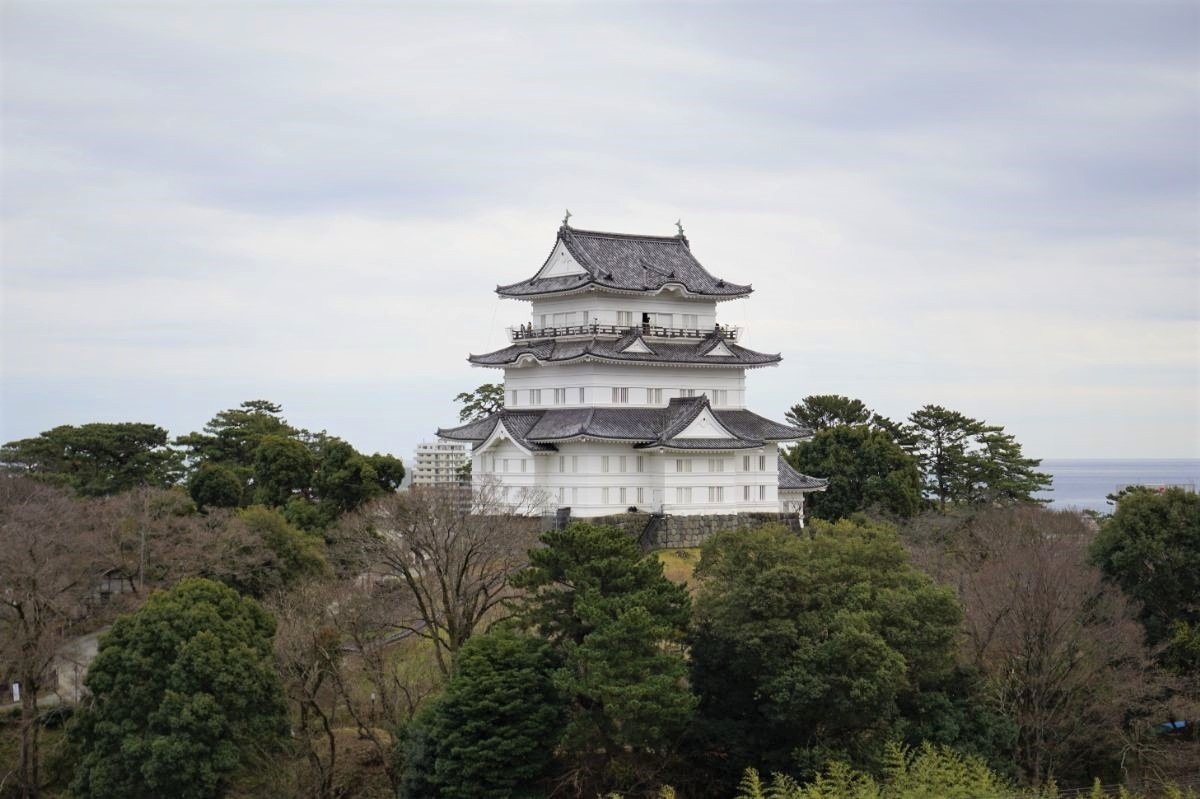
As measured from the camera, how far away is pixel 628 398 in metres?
41.3

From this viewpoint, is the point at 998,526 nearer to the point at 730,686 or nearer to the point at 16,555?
the point at 730,686

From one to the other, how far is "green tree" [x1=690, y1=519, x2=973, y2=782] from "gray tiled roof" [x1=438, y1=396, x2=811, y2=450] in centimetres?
1409

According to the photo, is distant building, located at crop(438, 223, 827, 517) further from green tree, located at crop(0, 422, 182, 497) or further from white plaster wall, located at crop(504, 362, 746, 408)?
green tree, located at crop(0, 422, 182, 497)

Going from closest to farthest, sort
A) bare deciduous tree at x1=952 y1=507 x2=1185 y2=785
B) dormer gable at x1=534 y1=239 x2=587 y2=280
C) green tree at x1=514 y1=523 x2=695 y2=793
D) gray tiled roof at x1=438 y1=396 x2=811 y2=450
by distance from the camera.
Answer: green tree at x1=514 y1=523 x2=695 y2=793 < bare deciduous tree at x1=952 y1=507 x2=1185 y2=785 < gray tiled roof at x1=438 y1=396 x2=811 y2=450 < dormer gable at x1=534 y1=239 x2=587 y2=280

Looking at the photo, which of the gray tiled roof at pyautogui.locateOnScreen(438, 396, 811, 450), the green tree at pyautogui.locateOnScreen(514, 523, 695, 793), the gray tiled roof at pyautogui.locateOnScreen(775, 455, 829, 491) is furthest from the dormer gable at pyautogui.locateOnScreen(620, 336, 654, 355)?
the green tree at pyautogui.locateOnScreen(514, 523, 695, 793)

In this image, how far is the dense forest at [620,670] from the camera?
2312 cm

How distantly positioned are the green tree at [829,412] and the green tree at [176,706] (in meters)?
29.6

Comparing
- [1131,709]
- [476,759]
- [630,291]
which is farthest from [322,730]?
[630,291]

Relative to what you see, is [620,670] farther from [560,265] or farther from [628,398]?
[560,265]

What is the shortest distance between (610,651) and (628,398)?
18640mm

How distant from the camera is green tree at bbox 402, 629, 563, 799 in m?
23.0

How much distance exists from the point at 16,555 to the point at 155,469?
70.8 ft

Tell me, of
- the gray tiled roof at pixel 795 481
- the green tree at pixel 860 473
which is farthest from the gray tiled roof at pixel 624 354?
the green tree at pixel 860 473

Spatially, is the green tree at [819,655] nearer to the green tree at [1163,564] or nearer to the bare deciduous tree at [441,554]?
the bare deciduous tree at [441,554]
